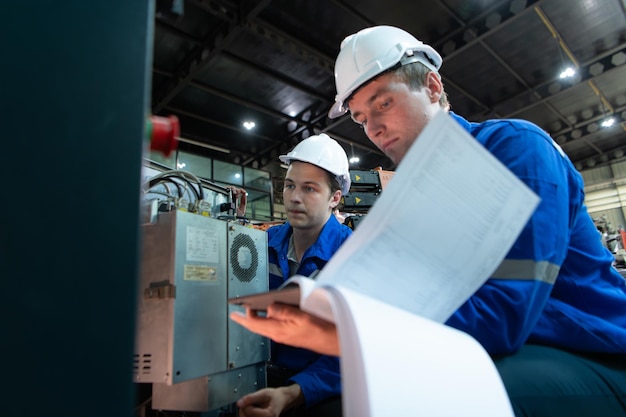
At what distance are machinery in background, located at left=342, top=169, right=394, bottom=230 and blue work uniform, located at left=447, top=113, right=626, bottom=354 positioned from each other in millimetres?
1759

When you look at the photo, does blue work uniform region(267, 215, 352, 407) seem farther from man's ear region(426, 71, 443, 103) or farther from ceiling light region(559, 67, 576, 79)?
ceiling light region(559, 67, 576, 79)

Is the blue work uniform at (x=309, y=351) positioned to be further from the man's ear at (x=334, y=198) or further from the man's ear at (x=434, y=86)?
the man's ear at (x=434, y=86)

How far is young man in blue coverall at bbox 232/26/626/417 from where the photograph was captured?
22.1 inches

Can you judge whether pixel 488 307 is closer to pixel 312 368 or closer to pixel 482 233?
pixel 482 233

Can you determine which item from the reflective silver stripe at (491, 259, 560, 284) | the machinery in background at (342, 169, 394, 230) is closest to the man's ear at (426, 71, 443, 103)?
the reflective silver stripe at (491, 259, 560, 284)

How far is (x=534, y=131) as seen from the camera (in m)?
0.71

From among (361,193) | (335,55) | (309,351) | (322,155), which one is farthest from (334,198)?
(335,55)

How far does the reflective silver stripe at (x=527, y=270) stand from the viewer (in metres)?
0.57

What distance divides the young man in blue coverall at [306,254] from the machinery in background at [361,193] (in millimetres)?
701

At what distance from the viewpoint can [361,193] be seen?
2.67 metres

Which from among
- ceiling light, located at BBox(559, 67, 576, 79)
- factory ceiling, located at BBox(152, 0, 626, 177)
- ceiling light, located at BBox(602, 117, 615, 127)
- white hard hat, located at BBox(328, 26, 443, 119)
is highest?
factory ceiling, located at BBox(152, 0, 626, 177)

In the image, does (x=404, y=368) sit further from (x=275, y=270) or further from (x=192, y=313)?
(x=275, y=270)

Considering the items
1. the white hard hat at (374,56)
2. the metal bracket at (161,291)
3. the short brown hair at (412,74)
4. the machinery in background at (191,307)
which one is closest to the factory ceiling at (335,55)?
the white hard hat at (374,56)

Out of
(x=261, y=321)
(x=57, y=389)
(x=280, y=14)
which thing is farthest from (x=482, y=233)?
(x=280, y=14)
